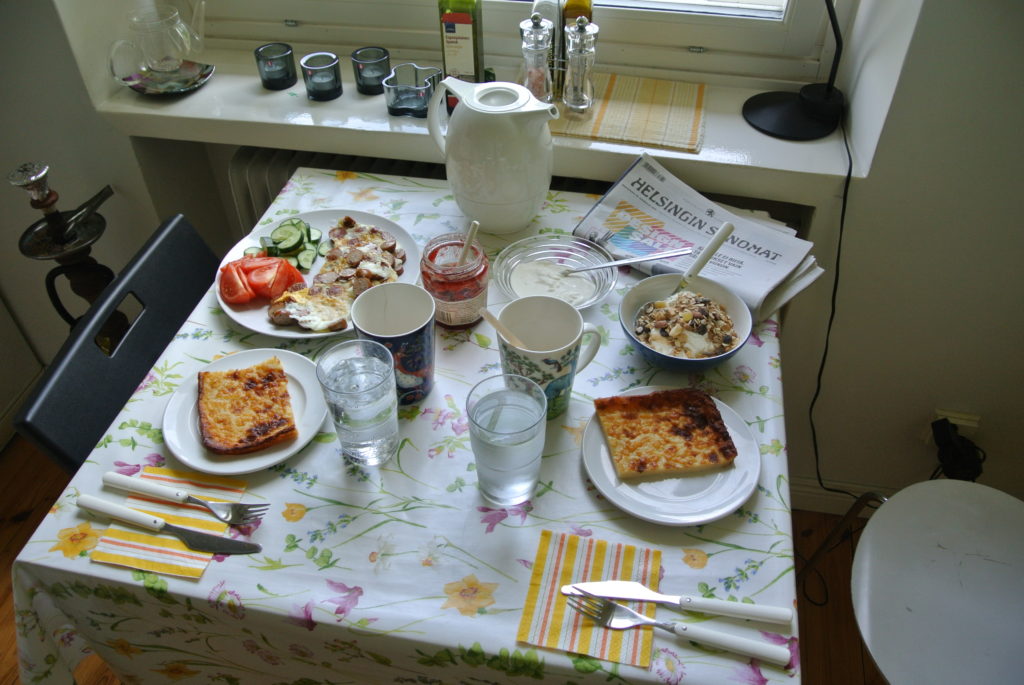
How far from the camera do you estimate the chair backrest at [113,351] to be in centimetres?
88

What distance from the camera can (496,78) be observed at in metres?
1.46

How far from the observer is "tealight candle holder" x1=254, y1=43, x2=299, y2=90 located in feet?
4.75

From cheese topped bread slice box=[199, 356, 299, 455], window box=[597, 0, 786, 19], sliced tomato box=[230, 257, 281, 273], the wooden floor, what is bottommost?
the wooden floor

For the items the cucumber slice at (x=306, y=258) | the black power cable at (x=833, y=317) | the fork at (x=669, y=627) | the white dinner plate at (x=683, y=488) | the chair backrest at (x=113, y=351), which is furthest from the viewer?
the black power cable at (x=833, y=317)

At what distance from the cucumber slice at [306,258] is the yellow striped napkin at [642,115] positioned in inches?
19.7

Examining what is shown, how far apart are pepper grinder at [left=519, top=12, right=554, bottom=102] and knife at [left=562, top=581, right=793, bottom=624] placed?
0.87 m

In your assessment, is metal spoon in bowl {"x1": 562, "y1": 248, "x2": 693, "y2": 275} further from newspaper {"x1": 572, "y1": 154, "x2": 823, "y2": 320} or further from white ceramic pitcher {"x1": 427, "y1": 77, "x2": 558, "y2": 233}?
white ceramic pitcher {"x1": 427, "y1": 77, "x2": 558, "y2": 233}

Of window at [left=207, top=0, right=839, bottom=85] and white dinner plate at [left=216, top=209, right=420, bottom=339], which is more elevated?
window at [left=207, top=0, right=839, bottom=85]

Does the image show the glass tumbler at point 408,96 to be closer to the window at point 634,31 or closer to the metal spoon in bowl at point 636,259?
the window at point 634,31

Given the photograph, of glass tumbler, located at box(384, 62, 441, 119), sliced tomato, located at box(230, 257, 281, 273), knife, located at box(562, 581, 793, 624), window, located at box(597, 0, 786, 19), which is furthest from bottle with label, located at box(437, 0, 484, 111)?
knife, located at box(562, 581, 793, 624)

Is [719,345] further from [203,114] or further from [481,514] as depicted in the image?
[203,114]

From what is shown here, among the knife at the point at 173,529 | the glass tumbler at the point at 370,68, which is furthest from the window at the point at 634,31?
the knife at the point at 173,529

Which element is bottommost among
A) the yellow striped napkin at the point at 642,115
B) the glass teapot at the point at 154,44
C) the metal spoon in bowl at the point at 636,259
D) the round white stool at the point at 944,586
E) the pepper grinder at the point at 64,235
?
the round white stool at the point at 944,586

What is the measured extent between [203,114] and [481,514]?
104cm
